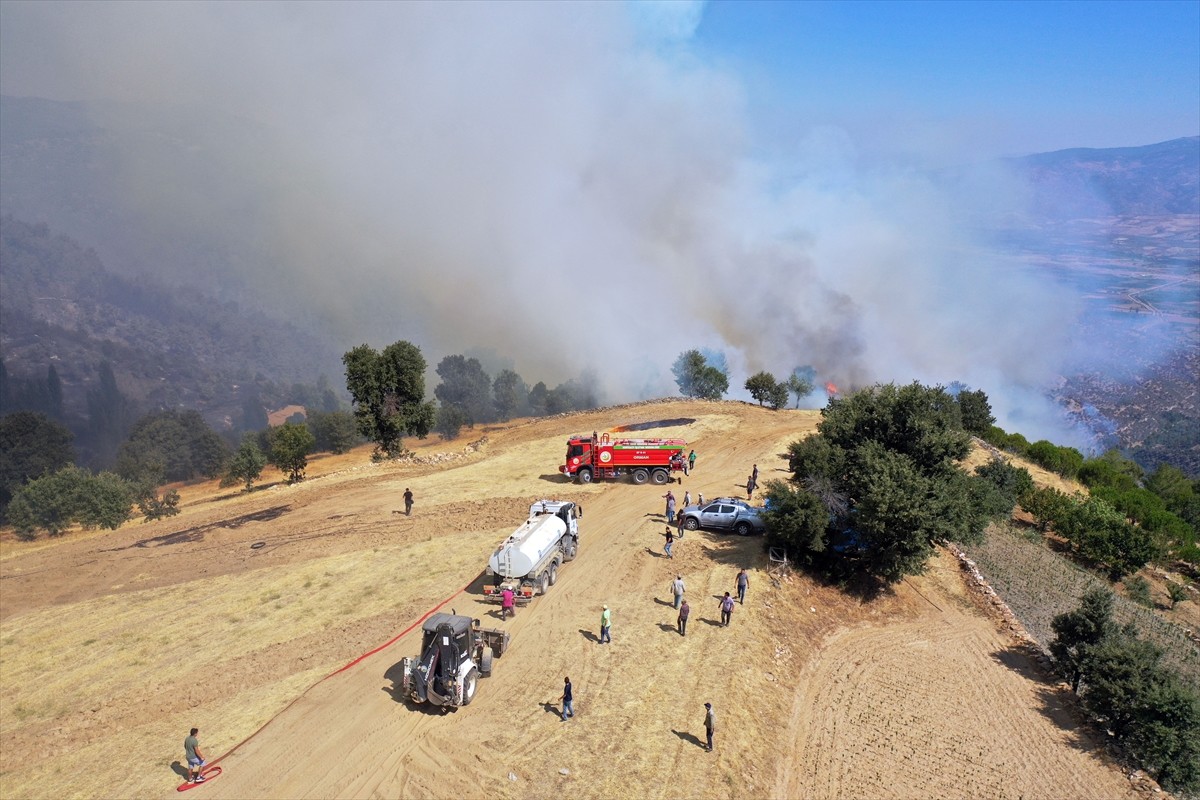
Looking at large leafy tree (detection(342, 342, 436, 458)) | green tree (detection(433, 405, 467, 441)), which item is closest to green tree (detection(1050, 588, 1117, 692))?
large leafy tree (detection(342, 342, 436, 458))

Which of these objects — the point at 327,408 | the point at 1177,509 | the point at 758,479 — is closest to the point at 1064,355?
the point at 1177,509

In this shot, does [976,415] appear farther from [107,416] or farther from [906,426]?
[107,416]

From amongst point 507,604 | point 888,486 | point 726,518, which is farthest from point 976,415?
point 507,604

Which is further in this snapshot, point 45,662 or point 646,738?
point 45,662

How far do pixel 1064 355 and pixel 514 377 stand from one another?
5535 inches

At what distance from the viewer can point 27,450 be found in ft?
261

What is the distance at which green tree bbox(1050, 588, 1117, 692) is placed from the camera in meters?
25.4

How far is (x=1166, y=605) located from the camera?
4234 centimetres

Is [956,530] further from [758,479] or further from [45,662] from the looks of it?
[45,662]

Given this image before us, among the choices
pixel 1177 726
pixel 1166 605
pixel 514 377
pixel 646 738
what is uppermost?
pixel 514 377

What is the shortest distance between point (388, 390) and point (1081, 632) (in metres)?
47.4

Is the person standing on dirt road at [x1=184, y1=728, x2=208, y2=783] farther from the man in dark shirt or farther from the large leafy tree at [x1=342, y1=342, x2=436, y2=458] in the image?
the large leafy tree at [x1=342, y1=342, x2=436, y2=458]

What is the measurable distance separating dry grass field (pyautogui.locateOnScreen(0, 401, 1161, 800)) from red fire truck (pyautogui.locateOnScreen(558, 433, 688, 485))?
3.75 metres

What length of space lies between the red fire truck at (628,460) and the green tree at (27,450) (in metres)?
71.2
